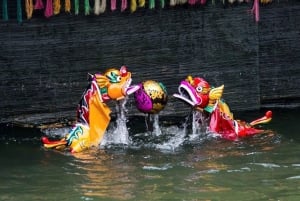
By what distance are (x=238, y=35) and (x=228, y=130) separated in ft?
6.48

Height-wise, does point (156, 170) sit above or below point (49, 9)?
below

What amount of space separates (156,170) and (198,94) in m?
1.59

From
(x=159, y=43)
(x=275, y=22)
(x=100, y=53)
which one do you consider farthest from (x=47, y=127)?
(x=275, y=22)

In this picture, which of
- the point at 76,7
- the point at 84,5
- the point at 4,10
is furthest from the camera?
the point at 84,5

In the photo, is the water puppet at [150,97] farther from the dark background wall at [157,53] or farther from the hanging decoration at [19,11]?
the hanging decoration at [19,11]

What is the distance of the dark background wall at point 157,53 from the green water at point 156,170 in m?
0.80

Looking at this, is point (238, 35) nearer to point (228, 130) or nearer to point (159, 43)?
point (159, 43)

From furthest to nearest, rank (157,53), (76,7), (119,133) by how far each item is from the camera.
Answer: (157,53), (76,7), (119,133)

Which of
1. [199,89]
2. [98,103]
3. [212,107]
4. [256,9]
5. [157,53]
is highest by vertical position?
[256,9]

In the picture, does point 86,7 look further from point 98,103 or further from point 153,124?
point 153,124

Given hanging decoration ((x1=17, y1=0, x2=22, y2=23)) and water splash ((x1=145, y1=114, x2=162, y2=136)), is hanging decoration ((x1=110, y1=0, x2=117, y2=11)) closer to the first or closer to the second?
hanging decoration ((x1=17, y1=0, x2=22, y2=23))

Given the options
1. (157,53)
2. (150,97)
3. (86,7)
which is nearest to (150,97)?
(150,97)

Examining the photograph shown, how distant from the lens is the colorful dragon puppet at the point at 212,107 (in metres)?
8.92

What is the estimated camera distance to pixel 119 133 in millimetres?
8852
